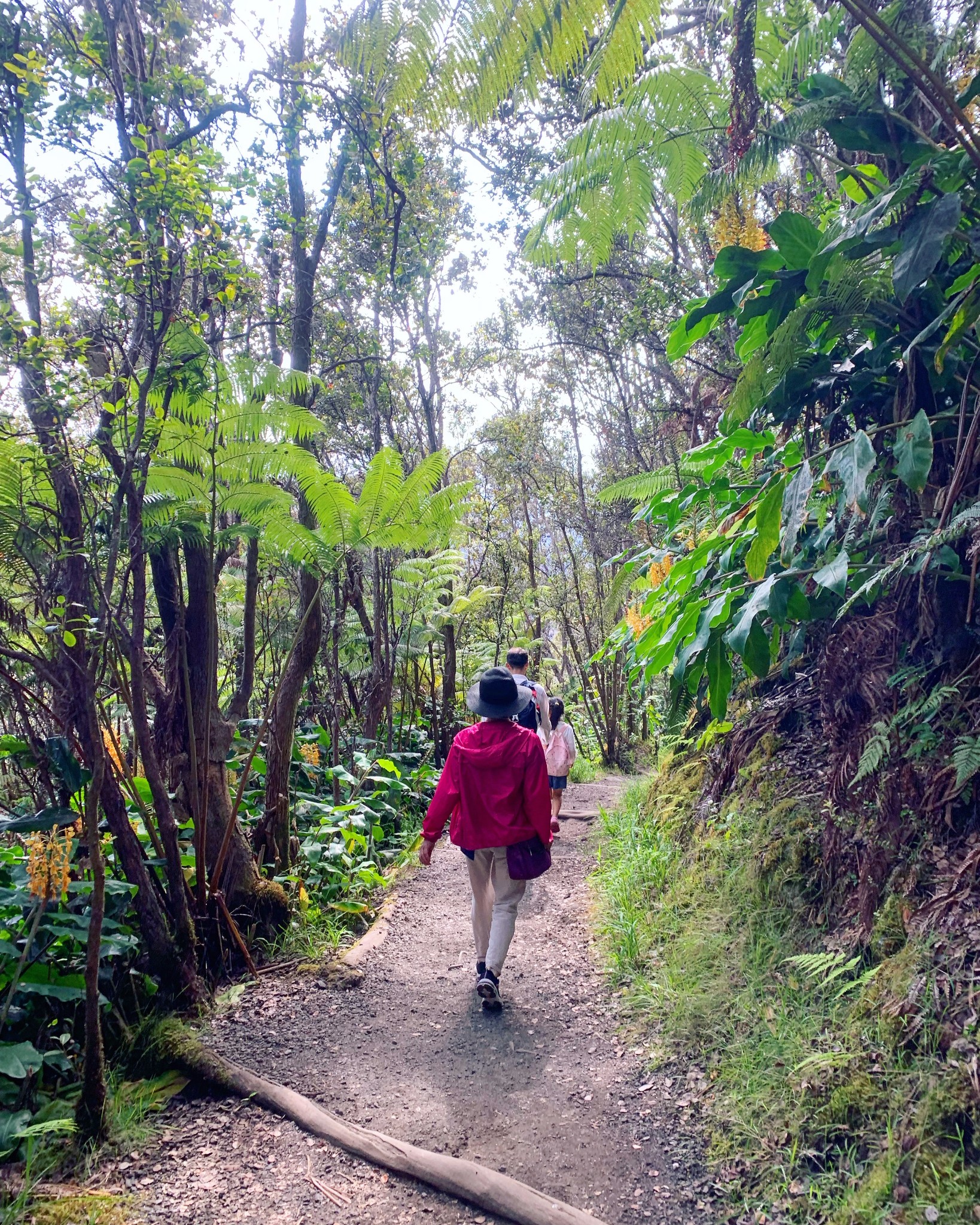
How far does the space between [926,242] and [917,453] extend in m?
0.65

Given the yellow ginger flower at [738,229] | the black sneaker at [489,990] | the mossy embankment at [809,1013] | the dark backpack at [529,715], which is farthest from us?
the dark backpack at [529,715]

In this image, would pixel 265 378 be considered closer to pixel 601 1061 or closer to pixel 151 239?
pixel 151 239

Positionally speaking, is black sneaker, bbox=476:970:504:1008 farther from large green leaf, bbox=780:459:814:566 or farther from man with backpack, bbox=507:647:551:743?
large green leaf, bbox=780:459:814:566

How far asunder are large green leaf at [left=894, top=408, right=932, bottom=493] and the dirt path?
7.87 ft

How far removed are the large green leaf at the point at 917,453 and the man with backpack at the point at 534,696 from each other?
10.7 ft

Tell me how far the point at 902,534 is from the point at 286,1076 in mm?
3520

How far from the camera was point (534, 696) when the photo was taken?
5926mm

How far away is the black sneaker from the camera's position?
3.59 metres

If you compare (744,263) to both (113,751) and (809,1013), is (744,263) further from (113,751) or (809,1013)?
(113,751)

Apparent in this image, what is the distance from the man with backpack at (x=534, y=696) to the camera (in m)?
5.73

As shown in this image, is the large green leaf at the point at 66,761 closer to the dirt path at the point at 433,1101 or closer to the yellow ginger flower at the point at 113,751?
the yellow ginger flower at the point at 113,751

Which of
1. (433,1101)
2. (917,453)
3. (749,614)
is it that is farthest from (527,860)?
(917,453)

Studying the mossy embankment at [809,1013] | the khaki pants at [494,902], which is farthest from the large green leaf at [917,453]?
the khaki pants at [494,902]

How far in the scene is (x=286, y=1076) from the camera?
3.06 m
